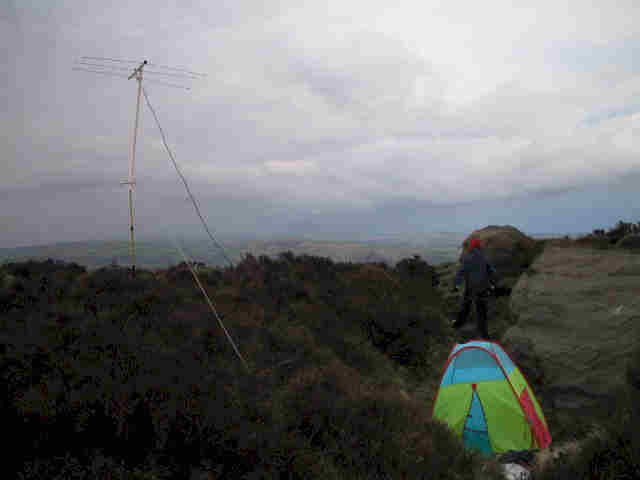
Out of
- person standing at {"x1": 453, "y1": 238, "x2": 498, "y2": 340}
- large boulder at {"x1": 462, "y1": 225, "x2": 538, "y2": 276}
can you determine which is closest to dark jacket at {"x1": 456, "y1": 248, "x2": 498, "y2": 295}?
person standing at {"x1": 453, "y1": 238, "x2": 498, "y2": 340}

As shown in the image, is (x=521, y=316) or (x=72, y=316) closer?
(x=72, y=316)

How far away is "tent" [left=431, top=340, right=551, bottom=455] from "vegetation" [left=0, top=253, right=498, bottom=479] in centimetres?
Result: 138

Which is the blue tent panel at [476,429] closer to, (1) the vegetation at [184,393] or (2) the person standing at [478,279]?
(1) the vegetation at [184,393]

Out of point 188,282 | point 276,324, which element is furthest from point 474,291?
point 188,282

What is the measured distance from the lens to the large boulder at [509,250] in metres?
13.7

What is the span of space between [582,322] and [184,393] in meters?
7.96

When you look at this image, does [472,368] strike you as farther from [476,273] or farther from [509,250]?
[509,250]

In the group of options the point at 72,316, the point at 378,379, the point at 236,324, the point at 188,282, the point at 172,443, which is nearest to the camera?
the point at 172,443

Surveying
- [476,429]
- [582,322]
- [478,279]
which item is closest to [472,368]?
[476,429]

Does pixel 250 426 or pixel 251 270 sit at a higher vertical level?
pixel 251 270

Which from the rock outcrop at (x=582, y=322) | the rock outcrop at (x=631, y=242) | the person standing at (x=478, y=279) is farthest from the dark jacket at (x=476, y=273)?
the rock outcrop at (x=631, y=242)

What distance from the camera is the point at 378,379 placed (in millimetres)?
8047

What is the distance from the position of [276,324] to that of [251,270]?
12.9ft

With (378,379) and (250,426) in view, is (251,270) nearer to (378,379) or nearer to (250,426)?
(378,379)
